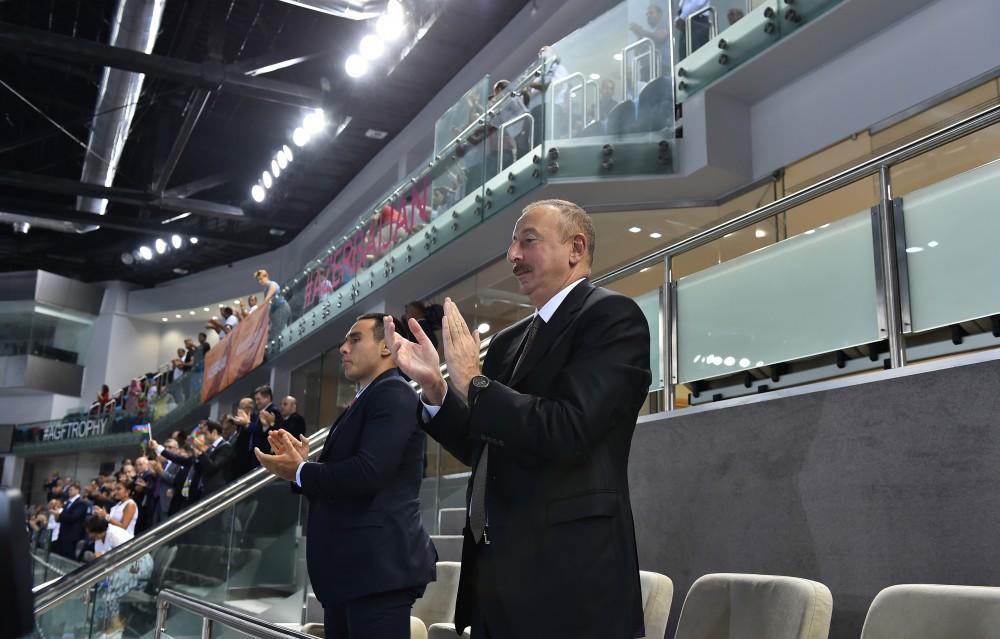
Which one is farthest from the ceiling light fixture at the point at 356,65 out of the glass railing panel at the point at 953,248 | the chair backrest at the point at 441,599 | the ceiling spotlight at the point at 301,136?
the glass railing panel at the point at 953,248

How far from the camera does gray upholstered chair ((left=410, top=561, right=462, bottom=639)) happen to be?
12.4 feet

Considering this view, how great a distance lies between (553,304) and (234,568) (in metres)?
4.03

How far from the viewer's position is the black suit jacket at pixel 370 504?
2.38 meters

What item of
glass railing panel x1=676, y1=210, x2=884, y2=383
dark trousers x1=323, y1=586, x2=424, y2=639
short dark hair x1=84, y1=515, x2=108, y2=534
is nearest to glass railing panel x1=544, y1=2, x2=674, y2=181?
glass railing panel x1=676, y1=210, x2=884, y2=383

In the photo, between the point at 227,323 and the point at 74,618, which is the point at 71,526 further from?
the point at 227,323

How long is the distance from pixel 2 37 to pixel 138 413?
1088cm

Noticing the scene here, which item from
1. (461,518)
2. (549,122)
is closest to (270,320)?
(549,122)

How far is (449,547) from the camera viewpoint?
471cm

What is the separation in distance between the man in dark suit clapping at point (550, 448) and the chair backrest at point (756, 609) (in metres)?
0.94

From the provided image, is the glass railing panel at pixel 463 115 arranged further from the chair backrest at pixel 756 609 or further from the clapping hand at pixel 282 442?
the chair backrest at pixel 756 609

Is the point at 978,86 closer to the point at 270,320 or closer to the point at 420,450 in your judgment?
the point at 420,450

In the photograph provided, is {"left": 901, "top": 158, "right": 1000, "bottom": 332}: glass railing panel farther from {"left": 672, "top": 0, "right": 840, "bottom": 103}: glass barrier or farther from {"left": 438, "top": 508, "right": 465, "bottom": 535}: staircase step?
{"left": 672, "top": 0, "right": 840, "bottom": 103}: glass barrier

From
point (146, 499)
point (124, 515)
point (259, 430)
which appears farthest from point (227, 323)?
point (259, 430)

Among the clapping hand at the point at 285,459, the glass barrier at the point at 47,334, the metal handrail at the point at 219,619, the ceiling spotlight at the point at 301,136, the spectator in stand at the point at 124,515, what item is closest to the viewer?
the metal handrail at the point at 219,619
